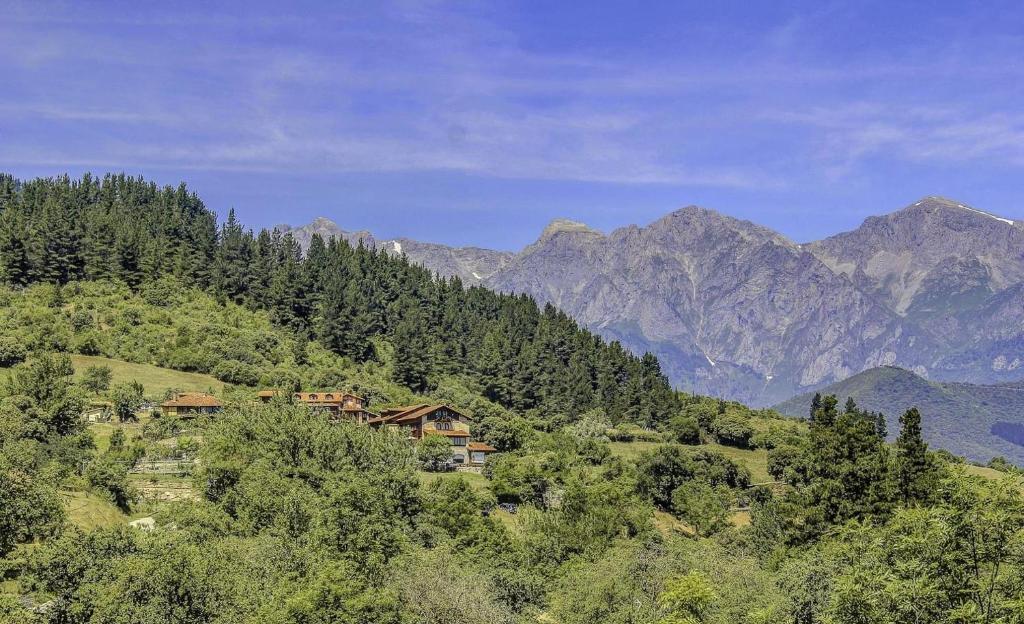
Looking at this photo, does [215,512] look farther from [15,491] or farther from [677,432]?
[677,432]

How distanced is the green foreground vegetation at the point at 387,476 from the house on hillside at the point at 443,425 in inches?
161

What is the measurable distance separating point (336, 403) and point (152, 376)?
21742 millimetres

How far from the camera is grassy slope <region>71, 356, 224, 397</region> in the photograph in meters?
96.7

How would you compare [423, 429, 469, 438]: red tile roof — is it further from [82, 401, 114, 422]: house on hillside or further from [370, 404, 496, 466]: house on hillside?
[82, 401, 114, 422]: house on hillside

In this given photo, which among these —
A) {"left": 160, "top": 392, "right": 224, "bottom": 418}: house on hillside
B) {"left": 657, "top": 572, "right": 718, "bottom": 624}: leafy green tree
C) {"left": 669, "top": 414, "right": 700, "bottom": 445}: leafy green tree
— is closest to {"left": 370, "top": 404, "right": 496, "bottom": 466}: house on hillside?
{"left": 160, "top": 392, "right": 224, "bottom": 418}: house on hillside

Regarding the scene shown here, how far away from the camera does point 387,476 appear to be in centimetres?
5284

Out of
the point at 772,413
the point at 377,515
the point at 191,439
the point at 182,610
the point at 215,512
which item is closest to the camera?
the point at 182,610

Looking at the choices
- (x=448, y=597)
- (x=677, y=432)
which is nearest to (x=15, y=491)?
(x=448, y=597)

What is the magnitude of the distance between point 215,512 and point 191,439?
96.2 feet

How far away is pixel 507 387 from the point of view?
443 feet

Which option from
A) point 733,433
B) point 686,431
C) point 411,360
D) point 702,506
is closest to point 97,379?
point 411,360

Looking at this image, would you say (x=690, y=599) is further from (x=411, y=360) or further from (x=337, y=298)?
(x=337, y=298)

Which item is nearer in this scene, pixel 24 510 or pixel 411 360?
pixel 24 510

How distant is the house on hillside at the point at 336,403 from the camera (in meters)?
97.7
